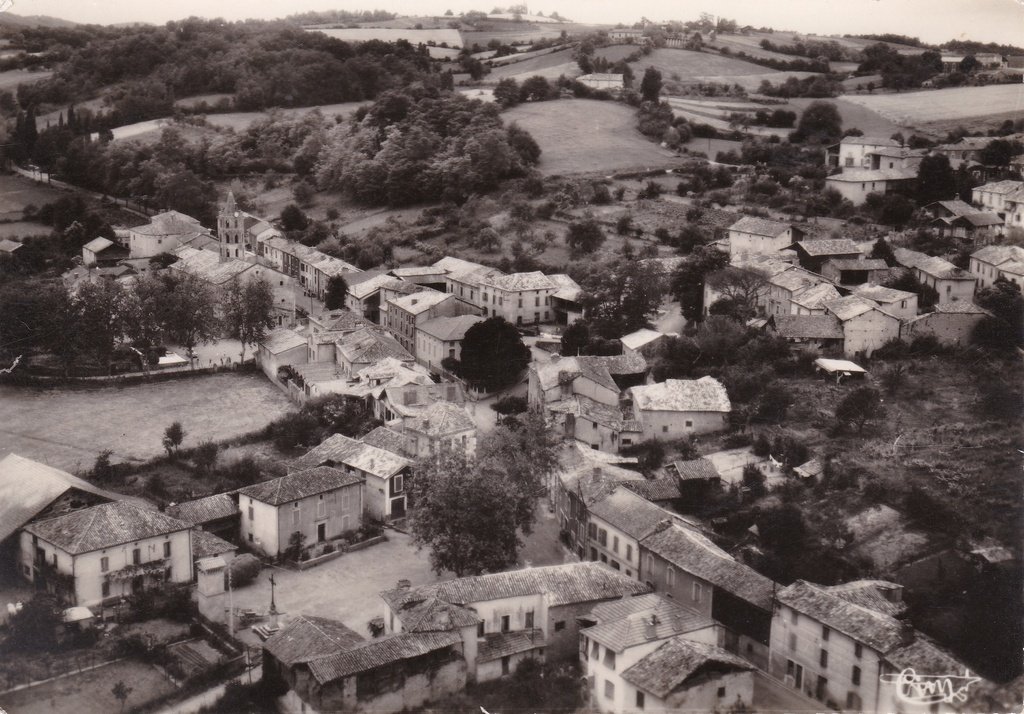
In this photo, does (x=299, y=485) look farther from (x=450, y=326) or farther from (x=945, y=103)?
(x=945, y=103)

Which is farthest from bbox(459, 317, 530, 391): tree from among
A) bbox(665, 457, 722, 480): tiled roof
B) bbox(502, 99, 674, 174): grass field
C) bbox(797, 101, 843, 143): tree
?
bbox(797, 101, 843, 143): tree

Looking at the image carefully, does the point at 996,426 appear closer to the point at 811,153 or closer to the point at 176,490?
the point at 176,490

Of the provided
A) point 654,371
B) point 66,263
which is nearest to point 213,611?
point 654,371

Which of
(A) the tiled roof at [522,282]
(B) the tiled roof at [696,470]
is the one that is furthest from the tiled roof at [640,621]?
(A) the tiled roof at [522,282]

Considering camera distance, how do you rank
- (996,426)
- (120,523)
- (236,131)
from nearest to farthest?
(120,523) → (996,426) → (236,131)

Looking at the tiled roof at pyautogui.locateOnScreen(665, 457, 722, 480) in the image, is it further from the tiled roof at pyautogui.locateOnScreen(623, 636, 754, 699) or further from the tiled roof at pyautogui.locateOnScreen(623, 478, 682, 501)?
the tiled roof at pyautogui.locateOnScreen(623, 636, 754, 699)

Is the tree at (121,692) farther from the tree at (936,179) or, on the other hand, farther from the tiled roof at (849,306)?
the tree at (936,179)
